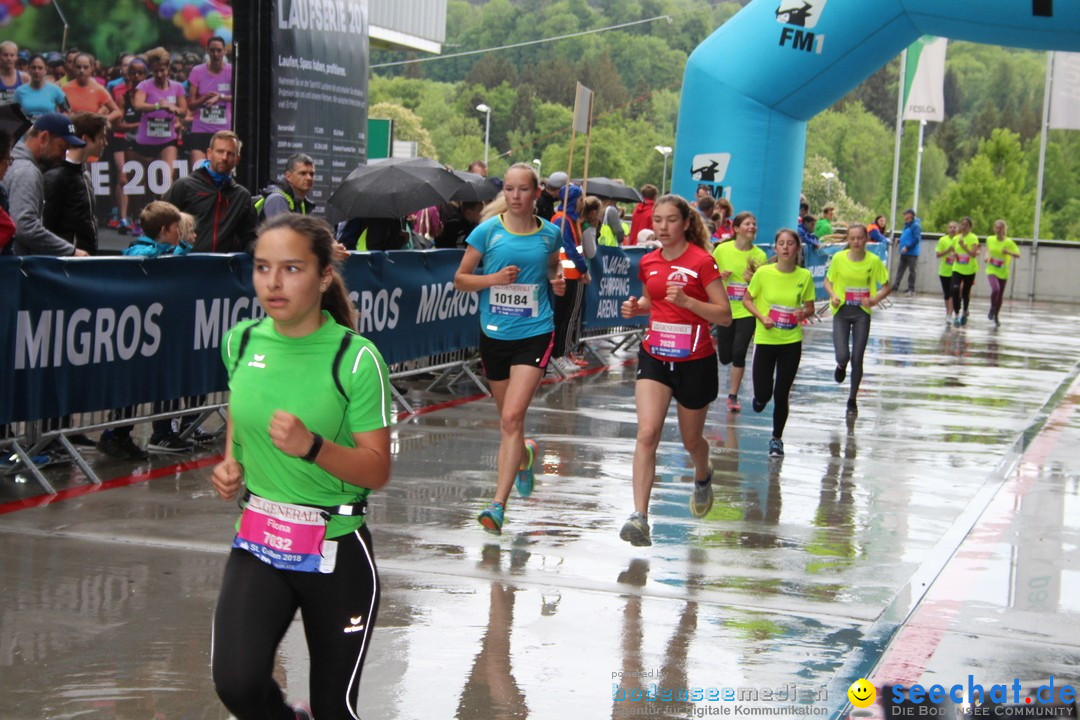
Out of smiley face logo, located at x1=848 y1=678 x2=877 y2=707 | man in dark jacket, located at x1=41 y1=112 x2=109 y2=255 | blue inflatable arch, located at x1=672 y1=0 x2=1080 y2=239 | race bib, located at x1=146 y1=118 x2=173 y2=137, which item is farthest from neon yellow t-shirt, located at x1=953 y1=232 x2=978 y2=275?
smiley face logo, located at x1=848 y1=678 x2=877 y2=707

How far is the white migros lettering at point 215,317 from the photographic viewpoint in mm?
9008

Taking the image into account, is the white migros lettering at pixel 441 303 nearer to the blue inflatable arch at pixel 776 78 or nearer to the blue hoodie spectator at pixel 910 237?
the blue inflatable arch at pixel 776 78

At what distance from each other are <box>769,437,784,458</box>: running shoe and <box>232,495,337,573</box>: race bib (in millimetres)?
7263

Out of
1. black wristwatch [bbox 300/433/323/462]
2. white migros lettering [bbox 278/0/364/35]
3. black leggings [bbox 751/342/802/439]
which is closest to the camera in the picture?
black wristwatch [bbox 300/433/323/462]

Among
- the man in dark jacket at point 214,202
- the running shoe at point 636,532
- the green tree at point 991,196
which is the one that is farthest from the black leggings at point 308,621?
the green tree at point 991,196

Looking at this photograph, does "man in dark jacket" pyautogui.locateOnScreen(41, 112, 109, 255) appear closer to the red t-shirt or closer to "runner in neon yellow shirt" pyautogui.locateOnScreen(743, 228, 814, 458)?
the red t-shirt

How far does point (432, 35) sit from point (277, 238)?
20.9 meters

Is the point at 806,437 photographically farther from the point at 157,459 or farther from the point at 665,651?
the point at 665,651

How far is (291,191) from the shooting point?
10.3 meters

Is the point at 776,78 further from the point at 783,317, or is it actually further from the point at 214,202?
the point at 214,202

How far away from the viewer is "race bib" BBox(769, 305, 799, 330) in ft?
35.5

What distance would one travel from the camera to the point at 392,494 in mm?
8273

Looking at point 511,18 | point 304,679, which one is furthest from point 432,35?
point 511,18

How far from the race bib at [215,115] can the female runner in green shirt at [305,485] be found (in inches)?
353
